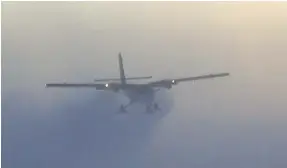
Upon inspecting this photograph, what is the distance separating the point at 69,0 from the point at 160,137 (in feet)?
2.01

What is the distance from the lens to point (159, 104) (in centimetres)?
165

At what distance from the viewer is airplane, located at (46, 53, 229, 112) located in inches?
64.5

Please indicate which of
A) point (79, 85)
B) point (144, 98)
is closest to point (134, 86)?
point (144, 98)

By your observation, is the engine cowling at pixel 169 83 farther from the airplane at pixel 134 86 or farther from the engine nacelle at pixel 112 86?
the engine nacelle at pixel 112 86

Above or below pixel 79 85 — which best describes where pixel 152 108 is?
below

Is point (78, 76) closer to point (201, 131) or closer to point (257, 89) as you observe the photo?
point (201, 131)

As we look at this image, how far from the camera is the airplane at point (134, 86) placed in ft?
5.37

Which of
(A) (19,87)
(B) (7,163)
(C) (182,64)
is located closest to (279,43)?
(C) (182,64)

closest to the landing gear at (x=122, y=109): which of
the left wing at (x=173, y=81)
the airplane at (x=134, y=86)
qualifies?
the airplane at (x=134, y=86)

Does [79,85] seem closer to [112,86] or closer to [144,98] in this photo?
[112,86]

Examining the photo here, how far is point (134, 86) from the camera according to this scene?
5.40 feet

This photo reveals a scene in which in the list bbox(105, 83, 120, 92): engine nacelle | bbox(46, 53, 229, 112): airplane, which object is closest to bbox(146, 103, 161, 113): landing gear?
bbox(46, 53, 229, 112): airplane

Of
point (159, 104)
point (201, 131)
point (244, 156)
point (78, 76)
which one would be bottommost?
point (244, 156)

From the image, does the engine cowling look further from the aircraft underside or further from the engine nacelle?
the engine nacelle
